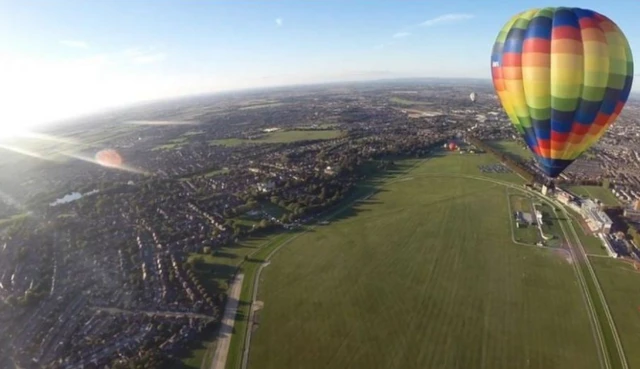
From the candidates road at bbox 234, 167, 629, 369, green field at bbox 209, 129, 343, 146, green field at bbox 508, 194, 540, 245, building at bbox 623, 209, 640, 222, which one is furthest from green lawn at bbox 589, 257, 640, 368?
green field at bbox 209, 129, 343, 146

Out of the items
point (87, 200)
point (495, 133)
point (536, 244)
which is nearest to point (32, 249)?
point (87, 200)

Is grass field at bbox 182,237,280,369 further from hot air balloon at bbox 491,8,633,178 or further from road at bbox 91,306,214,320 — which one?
hot air balloon at bbox 491,8,633,178

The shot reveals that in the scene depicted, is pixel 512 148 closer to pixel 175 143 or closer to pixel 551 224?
pixel 551 224

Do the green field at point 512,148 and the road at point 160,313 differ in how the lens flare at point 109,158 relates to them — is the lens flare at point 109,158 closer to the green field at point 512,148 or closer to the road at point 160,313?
the road at point 160,313

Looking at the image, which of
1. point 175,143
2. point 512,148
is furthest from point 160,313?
point 175,143

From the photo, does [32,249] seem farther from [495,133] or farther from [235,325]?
[495,133]
